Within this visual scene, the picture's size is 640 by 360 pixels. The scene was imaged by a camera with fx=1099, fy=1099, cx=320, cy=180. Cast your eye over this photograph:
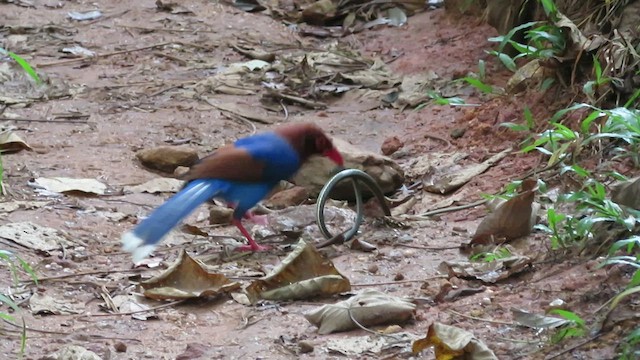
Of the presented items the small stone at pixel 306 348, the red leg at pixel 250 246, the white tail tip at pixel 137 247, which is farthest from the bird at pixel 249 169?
the small stone at pixel 306 348

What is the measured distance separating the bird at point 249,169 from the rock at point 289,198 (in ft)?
1.31

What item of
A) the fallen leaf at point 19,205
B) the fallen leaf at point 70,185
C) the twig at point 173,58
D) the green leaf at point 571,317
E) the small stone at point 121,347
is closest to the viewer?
the green leaf at point 571,317

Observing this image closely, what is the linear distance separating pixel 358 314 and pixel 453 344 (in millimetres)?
528

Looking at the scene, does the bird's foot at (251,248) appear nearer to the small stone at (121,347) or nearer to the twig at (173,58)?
the small stone at (121,347)

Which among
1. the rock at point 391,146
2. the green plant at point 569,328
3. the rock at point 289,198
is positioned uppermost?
the green plant at point 569,328

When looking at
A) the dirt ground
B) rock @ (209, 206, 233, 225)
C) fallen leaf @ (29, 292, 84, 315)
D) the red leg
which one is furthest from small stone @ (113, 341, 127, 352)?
rock @ (209, 206, 233, 225)

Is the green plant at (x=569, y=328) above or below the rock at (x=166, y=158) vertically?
above

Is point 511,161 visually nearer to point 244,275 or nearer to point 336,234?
point 336,234

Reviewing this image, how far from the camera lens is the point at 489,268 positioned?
4.02 m

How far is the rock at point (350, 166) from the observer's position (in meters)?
5.46

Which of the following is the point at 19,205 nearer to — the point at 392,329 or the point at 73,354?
the point at 73,354

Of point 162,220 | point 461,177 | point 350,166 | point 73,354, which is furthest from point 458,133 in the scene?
point 73,354

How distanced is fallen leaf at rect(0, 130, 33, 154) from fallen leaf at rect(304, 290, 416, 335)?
2801 millimetres

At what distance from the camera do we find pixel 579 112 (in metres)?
5.37
